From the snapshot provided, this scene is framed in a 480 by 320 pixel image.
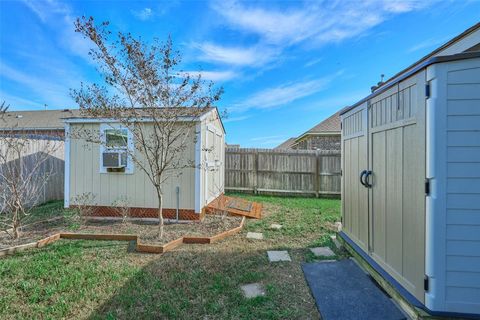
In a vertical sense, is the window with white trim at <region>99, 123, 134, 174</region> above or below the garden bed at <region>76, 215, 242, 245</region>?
above

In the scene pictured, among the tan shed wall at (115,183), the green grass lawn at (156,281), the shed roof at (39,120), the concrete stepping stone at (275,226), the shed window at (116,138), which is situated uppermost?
the shed roof at (39,120)

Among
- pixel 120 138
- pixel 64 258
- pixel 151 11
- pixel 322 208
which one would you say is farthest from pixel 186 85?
pixel 322 208

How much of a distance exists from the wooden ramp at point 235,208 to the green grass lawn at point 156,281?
1.77 m

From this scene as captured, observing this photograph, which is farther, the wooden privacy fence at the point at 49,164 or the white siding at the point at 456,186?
the wooden privacy fence at the point at 49,164

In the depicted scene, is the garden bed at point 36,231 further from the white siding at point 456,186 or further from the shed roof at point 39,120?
the shed roof at point 39,120

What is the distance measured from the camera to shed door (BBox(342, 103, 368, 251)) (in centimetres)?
333

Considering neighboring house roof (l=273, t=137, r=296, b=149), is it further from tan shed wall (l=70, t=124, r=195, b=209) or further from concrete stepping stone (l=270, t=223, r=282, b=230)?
tan shed wall (l=70, t=124, r=195, b=209)

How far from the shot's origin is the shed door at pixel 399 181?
6.92 feet

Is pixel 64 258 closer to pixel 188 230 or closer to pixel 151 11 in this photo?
pixel 188 230

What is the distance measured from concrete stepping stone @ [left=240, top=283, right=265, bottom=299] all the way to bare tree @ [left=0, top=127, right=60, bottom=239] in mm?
4263

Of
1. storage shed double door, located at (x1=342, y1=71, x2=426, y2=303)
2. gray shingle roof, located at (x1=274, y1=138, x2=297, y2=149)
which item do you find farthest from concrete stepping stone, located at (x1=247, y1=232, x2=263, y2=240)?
gray shingle roof, located at (x1=274, y1=138, x2=297, y2=149)

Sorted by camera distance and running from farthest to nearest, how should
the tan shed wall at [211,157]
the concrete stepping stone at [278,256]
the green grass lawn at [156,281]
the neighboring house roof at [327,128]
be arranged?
the neighboring house roof at [327,128] < the tan shed wall at [211,157] < the concrete stepping stone at [278,256] < the green grass lawn at [156,281]

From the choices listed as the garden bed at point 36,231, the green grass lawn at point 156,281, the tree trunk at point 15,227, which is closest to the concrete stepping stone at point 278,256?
the green grass lawn at point 156,281

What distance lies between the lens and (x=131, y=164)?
21.1 ft
